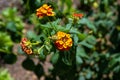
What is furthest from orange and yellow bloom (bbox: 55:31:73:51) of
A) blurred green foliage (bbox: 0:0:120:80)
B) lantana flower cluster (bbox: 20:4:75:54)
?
blurred green foliage (bbox: 0:0:120:80)

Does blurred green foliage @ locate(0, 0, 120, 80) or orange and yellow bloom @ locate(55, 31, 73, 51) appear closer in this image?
orange and yellow bloom @ locate(55, 31, 73, 51)

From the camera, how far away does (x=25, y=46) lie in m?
1.51

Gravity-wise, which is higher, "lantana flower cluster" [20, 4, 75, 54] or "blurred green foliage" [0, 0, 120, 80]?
"lantana flower cluster" [20, 4, 75, 54]

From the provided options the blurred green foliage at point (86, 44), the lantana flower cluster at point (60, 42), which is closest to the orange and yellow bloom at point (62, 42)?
the lantana flower cluster at point (60, 42)

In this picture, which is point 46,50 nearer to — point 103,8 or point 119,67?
point 119,67

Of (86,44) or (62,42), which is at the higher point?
(62,42)

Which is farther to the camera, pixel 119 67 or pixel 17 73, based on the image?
pixel 17 73

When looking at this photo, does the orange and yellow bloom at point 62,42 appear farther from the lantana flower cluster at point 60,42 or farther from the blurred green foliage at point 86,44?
the blurred green foliage at point 86,44

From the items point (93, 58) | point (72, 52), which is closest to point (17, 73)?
point (93, 58)

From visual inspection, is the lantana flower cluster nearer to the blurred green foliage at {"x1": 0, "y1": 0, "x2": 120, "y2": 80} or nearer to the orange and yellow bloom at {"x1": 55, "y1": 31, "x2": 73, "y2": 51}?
the orange and yellow bloom at {"x1": 55, "y1": 31, "x2": 73, "y2": 51}

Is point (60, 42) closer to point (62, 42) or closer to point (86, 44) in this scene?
point (62, 42)

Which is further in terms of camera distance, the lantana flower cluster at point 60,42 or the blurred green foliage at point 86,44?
the blurred green foliage at point 86,44

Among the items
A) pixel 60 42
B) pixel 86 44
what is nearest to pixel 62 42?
pixel 60 42

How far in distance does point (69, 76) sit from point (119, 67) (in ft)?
1.16
